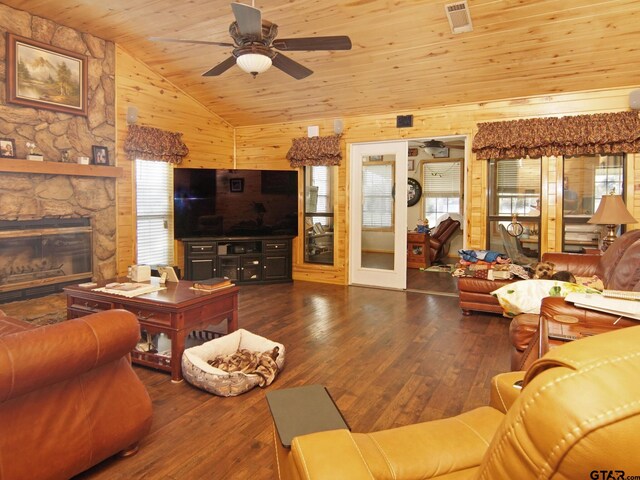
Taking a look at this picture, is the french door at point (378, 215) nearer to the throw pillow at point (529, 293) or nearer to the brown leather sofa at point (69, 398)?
the throw pillow at point (529, 293)

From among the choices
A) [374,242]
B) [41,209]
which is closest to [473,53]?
[374,242]

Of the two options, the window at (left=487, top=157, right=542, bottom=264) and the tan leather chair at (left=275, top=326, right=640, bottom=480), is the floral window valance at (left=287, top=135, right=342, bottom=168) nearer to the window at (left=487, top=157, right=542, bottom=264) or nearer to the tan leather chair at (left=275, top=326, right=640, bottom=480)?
the window at (left=487, top=157, right=542, bottom=264)

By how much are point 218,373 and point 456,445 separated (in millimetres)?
1833

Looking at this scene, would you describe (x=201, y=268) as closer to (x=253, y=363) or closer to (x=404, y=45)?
(x=253, y=363)

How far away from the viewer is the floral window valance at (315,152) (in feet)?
Answer: 21.3

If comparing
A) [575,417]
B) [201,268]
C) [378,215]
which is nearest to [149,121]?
[201,268]

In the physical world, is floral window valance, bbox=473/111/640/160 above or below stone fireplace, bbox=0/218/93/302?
above

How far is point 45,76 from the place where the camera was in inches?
186

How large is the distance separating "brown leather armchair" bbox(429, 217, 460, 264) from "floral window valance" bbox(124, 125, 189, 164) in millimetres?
5112

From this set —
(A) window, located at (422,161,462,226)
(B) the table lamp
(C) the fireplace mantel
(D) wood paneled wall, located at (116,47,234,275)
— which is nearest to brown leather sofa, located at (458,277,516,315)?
(B) the table lamp

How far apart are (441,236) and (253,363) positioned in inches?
255

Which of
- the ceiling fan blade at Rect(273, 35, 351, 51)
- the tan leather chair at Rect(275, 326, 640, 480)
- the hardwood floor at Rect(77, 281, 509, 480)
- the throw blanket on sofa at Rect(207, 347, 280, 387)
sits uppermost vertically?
the ceiling fan blade at Rect(273, 35, 351, 51)

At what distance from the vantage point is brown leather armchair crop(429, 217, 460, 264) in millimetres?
8547

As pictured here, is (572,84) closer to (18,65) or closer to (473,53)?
(473,53)
